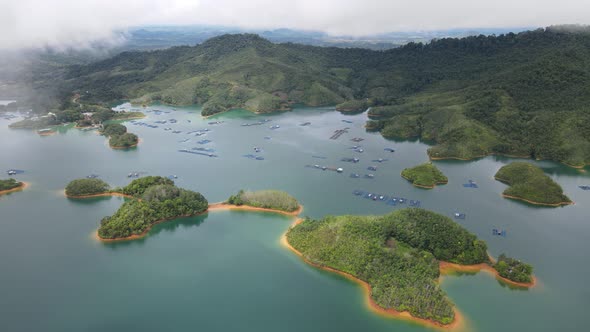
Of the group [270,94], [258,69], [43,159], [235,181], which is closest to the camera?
[235,181]

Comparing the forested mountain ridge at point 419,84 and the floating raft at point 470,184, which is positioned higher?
the forested mountain ridge at point 419,84

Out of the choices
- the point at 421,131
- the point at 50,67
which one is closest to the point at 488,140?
the point at 421,131

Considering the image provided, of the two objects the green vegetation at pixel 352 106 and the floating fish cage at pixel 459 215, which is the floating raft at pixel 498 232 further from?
the green vegetation at pixel 352 106

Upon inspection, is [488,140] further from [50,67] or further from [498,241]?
[50,67]

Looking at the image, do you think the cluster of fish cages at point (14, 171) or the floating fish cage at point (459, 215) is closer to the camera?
the floating fish cage at point (459, 215)

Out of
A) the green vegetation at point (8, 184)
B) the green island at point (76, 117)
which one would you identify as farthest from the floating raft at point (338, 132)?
the green vegetation at point (8, 184)

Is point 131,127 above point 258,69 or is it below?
below

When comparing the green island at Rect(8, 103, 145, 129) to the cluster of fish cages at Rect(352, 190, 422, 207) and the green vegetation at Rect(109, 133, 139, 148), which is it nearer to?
the green vegetation at Rect(109, 133, 139, 148)
